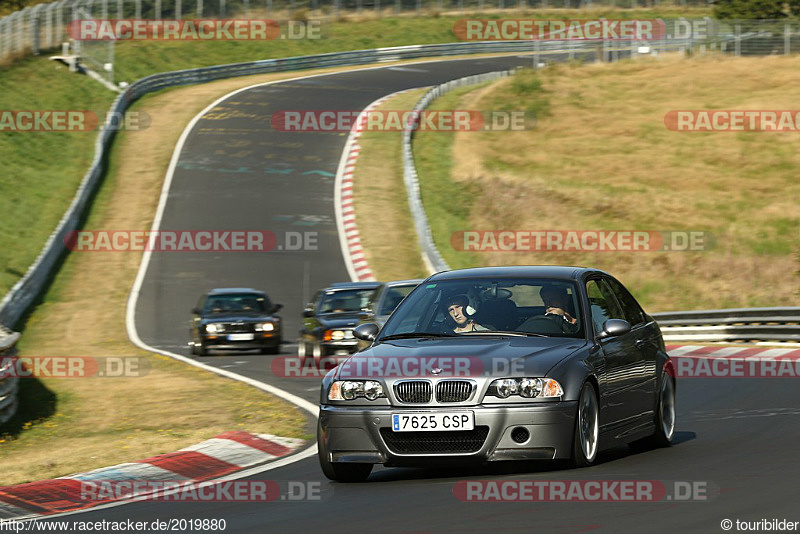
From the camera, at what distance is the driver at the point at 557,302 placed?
10.0m

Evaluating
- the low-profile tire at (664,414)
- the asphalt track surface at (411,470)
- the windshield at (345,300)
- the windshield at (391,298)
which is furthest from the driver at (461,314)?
the windshield at (345,300)

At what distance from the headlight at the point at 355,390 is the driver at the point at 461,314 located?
38.9 inches

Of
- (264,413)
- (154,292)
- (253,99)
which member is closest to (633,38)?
(253,99)

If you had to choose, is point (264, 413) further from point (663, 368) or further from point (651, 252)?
point (651, 252)

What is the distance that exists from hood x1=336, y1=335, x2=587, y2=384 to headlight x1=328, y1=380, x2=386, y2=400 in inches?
3.0

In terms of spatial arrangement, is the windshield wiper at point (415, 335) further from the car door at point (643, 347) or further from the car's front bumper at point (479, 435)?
the car door at point (643, 347)

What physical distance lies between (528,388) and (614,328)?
1160 mm

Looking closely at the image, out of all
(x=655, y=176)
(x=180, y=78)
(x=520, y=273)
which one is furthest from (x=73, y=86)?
(x=520, y=273)

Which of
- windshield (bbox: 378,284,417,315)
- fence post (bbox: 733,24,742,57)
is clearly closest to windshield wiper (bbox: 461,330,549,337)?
windshield (bbox: 378,284,417,315)

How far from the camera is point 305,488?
9344 mm

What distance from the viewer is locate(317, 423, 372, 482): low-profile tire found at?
942 centimetres

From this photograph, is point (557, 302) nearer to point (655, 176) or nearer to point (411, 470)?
point (411, 470)

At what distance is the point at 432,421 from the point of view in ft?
29.6

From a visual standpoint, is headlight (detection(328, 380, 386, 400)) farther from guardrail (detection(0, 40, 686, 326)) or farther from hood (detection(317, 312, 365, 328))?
guardrail (detection(0, 40, 686, 326))
